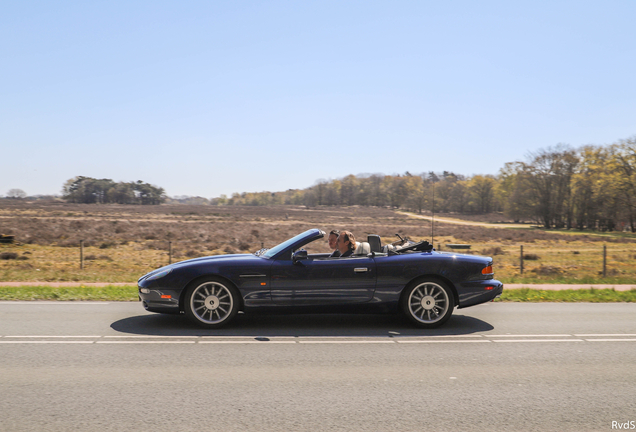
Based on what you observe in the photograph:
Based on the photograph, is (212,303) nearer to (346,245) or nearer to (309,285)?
(309,285)

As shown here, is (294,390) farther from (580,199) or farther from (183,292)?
(580,199)

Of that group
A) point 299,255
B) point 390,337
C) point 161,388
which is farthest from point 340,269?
point 161,388

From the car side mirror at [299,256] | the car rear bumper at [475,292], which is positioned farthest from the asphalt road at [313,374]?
the car side mirror at [299,256]

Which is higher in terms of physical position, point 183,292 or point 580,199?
point 580,199

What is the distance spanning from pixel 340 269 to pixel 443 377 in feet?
7.73

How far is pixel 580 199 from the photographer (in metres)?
74.2

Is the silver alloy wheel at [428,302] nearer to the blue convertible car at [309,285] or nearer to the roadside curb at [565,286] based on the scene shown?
the blue convertible car at [309,285]

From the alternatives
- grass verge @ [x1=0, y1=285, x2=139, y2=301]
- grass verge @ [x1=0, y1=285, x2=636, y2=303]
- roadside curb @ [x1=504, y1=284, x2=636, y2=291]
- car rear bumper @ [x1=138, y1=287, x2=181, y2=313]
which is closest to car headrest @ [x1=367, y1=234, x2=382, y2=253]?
car rear bumper @ [x1=138, y1=287, x2=181, y2=313]

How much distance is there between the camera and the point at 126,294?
34.1 ft

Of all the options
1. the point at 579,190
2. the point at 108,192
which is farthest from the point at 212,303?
the point at 108,192

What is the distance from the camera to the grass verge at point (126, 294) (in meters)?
10.0

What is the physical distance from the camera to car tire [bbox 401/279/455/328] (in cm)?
706

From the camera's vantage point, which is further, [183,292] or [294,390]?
[183,292]

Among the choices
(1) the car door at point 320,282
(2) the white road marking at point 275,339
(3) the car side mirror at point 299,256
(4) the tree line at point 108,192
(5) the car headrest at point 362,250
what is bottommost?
(2) the white road marking at point 275,339
